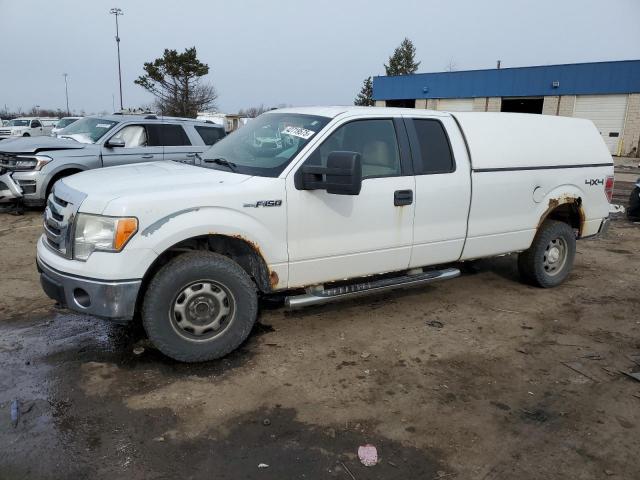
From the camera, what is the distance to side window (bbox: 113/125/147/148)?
30.9ft

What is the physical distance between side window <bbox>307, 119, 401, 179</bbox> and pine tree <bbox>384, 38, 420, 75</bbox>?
67.5m

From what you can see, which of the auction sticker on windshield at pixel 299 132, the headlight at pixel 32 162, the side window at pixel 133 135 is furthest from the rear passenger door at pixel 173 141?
the auction sticker on windshield at pixel 299 132

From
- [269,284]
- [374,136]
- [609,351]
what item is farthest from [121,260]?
[609,351]

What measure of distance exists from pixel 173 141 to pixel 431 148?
6.31m

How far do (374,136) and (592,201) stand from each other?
3.12 metres

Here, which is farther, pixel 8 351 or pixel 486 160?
pixel 486 160

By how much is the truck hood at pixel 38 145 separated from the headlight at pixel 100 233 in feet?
21.0

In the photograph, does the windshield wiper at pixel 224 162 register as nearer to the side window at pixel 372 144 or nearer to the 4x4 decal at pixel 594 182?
the side window at pixel 372 144

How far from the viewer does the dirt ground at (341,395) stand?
283 cm

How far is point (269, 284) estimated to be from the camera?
409 centimetres

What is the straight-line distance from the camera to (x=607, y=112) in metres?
32.3

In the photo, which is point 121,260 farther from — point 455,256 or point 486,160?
point 486,160

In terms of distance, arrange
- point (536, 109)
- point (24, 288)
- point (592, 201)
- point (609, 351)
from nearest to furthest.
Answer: point (609, 351) → point (24, 288) → point (592, 201) → point (536, 109)

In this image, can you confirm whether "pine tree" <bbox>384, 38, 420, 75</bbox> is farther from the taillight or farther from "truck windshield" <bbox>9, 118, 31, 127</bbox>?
the taillight
